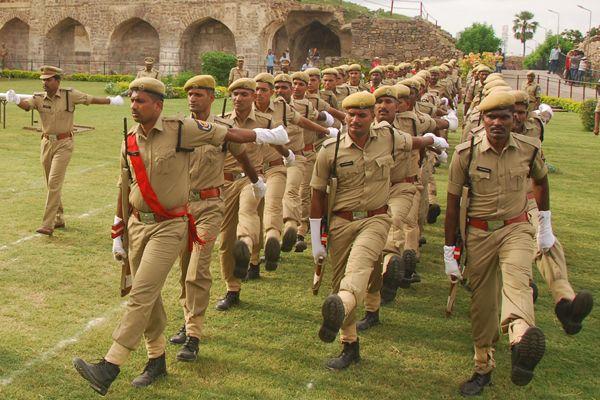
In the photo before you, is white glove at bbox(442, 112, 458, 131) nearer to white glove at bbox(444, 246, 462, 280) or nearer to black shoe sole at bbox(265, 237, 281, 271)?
black shoe sole at bbox(265, 237, 281, 271)

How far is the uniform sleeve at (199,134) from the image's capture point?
5297 millimetres

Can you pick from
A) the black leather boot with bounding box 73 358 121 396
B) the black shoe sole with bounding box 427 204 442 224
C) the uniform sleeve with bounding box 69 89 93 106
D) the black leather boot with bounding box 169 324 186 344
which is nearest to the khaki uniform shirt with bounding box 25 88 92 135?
the uniform sleeve with bounding box 69 89 93 106

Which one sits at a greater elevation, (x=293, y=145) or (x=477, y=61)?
(x=477, y=61)

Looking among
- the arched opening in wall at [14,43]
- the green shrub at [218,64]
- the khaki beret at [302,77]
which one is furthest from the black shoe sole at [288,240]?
the arched opening in wall at [14,43]

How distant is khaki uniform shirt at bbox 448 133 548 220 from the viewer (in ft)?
17.8

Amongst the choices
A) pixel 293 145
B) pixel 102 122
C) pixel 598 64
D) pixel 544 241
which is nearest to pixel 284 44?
pixel 598 64

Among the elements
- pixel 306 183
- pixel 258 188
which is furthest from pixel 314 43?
pixel 258 188

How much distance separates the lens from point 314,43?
42281mm

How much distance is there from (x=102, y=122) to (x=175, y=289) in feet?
48.0

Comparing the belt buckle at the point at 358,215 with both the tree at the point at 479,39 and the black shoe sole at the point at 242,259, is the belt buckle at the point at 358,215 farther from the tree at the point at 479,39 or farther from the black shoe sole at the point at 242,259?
the tree at the point at 479,39

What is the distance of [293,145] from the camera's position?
9.11 metres

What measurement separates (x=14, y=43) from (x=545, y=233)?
4546cm

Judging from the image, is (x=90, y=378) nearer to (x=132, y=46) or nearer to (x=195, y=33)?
(x=195, y=33)

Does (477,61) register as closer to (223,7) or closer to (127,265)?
(223,7)
